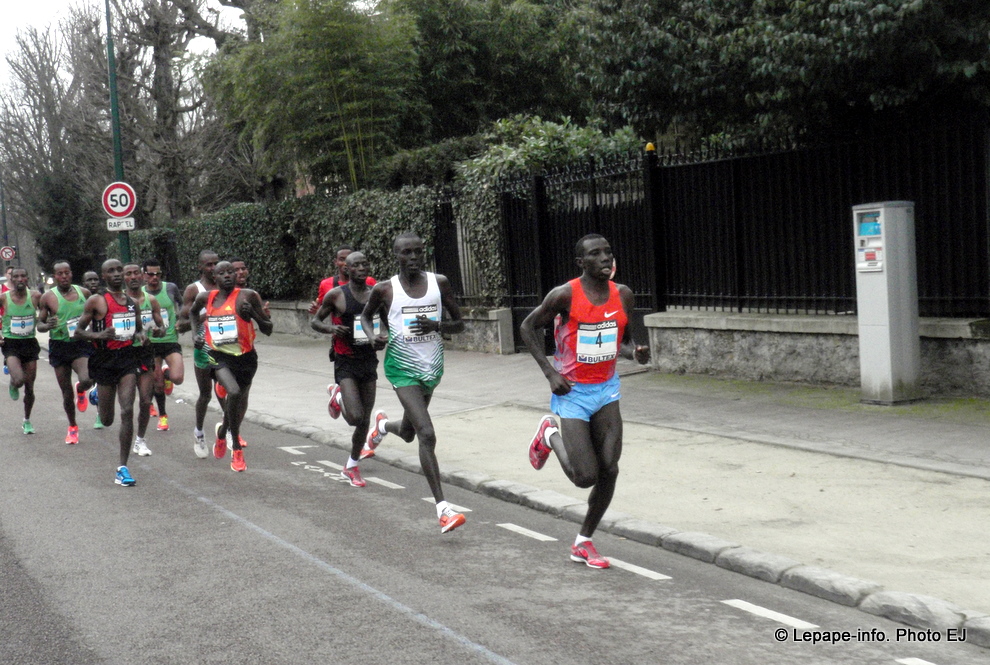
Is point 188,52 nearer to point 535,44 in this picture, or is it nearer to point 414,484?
point 535,44

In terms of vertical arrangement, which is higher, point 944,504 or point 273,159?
point 273,159

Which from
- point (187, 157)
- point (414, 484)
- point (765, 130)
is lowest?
point (414, 484)

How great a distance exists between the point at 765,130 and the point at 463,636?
431 inches

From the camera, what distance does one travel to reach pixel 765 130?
1468 centimetres

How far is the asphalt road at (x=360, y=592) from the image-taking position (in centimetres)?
492

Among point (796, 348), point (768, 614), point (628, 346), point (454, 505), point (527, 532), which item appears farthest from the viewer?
point (796, 348)

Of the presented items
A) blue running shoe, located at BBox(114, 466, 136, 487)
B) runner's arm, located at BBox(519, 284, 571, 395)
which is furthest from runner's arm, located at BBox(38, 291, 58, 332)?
runner's arm, located at BBox(519, 284, 571, 395)

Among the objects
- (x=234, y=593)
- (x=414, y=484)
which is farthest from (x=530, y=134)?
(x=234, y=593)

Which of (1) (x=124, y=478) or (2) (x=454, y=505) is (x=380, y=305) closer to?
(2) (x=454, y=505)

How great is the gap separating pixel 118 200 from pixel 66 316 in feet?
26.0

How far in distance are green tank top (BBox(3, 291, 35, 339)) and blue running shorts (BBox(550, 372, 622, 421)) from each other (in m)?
8.55

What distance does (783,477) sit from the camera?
8.07m

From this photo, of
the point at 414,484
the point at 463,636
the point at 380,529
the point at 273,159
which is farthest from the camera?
the point at 273,159

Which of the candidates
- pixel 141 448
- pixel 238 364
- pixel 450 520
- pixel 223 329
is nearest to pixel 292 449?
pixel 141 448
